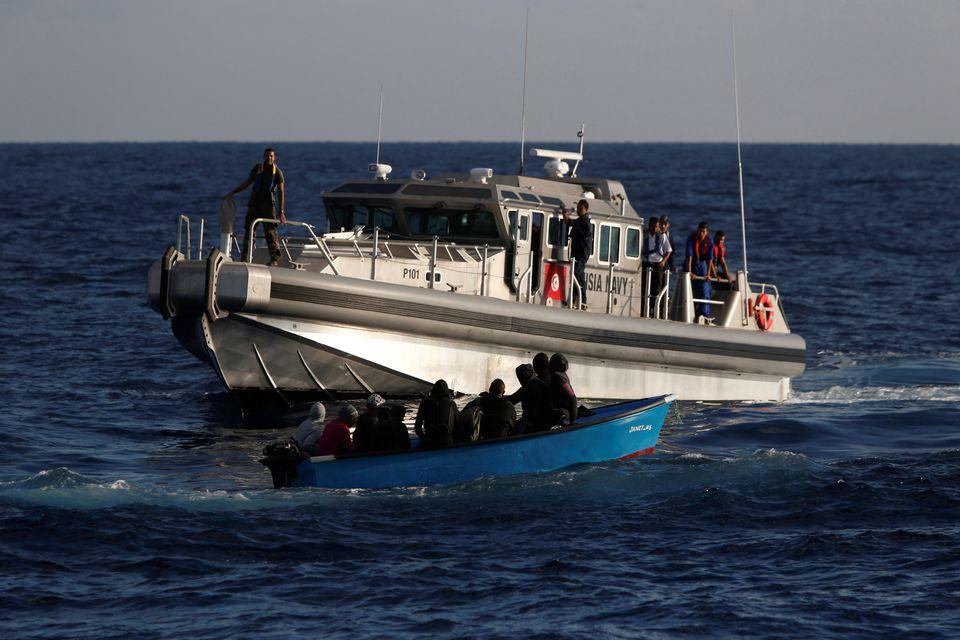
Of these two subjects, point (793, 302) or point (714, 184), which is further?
point (714, 184)

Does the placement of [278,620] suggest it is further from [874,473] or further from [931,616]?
[874,473]

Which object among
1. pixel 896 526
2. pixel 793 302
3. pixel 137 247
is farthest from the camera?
pixel 137 247

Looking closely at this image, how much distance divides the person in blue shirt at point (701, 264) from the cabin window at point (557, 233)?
1.95m

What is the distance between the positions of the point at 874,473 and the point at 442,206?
675 centimetres

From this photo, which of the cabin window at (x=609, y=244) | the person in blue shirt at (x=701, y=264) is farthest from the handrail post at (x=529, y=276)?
the person in blue shirt at (x=701, y=264)

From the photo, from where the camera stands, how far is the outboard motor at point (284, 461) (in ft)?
41.8

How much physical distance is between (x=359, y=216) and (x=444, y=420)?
614cm

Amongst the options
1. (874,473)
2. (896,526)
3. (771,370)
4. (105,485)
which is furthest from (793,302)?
(105,485)

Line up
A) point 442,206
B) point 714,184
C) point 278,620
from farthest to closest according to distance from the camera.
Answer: point 714,184 < point 442,206 < point 278,620

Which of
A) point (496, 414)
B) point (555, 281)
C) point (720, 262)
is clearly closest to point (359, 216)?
point (555, 281)

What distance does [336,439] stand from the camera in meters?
13.0

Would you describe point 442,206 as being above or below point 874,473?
above

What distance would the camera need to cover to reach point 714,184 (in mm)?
81750

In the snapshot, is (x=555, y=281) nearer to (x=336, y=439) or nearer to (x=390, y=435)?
(x=390, y=435)
